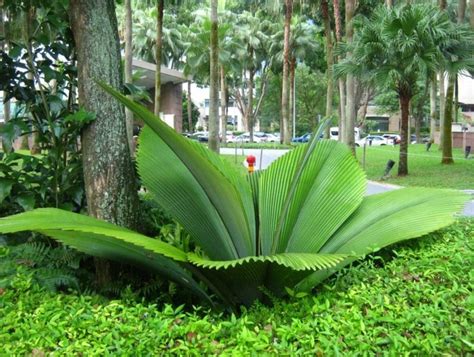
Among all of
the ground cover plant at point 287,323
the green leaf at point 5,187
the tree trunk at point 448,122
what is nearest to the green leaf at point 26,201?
the green leaf at point 5,187

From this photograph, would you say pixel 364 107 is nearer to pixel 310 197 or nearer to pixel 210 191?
pixel 310 197

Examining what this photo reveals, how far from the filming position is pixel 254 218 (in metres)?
3.51

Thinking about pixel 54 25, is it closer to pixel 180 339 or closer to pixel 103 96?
pixel 103 96

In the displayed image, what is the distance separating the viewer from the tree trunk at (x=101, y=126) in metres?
3.70

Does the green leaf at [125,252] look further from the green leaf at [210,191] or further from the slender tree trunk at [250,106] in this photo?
the slender tree trunk at [250,106]

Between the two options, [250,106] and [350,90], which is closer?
[350,90]

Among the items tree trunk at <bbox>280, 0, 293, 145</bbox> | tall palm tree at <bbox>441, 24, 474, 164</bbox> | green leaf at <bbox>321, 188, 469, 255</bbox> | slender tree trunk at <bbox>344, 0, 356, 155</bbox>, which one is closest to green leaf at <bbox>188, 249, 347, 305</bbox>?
green leaf at <bbox>321, 188, 469, 255</bbox>

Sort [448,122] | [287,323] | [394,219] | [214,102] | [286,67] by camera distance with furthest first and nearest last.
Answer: [286,67]
[214,102]
[448,122]
[394,219]
[287,323]

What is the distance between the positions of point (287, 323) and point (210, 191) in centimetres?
89

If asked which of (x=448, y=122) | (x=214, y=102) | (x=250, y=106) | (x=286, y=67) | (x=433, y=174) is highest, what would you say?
(x=286, y=67)

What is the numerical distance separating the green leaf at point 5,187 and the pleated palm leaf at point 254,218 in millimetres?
1044

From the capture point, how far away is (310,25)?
39.9 m

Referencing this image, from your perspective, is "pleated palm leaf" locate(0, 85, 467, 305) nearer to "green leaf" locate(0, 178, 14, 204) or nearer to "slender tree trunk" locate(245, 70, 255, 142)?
"green leaf" locate(0, 178, 14, 204)

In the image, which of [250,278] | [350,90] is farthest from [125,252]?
[350,90]
